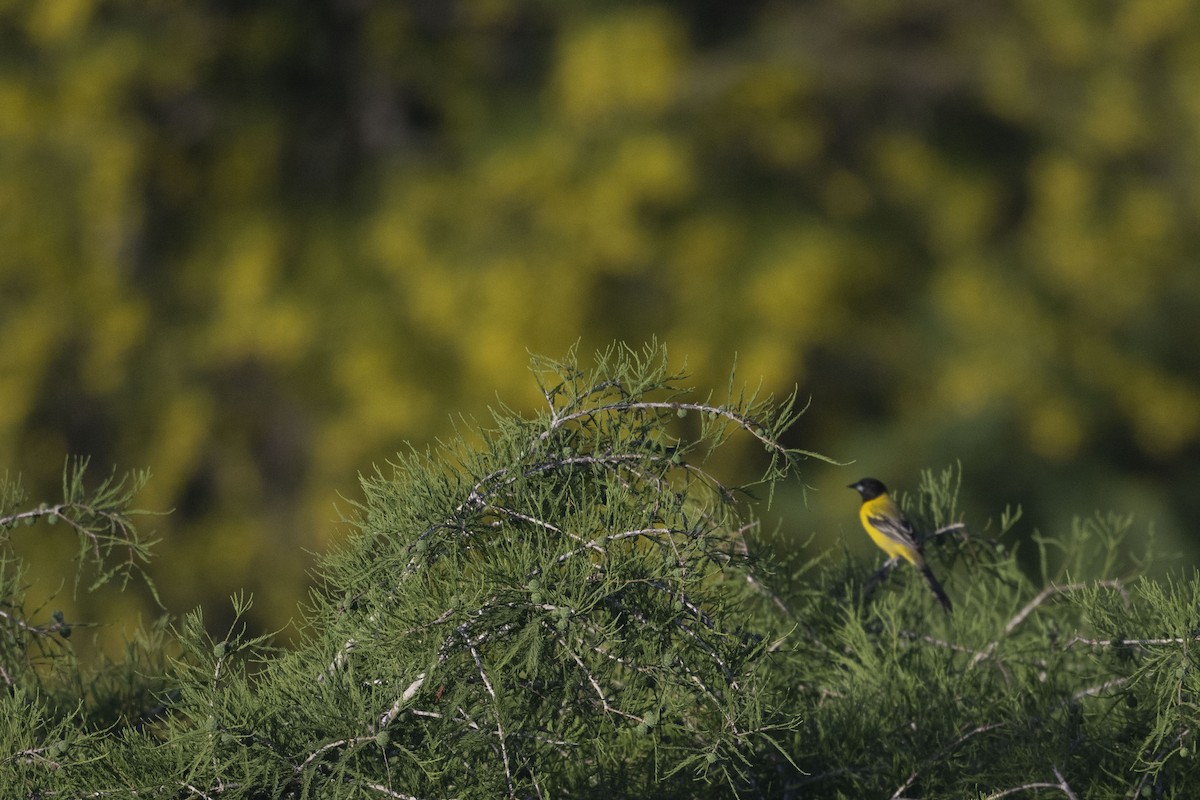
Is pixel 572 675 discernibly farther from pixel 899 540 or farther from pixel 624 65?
pixel 624 65

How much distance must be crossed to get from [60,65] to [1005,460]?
4574 millimetres

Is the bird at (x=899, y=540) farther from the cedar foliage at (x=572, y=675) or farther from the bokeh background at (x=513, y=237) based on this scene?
the bokeh background at (x=513, y=237)

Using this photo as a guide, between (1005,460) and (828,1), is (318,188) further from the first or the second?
(1005,460)

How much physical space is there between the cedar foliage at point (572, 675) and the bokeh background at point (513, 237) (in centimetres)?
405

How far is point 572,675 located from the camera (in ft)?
3.38

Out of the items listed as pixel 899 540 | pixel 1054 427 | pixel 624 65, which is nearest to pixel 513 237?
pixel 624 65

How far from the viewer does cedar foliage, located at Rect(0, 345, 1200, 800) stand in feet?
3.31

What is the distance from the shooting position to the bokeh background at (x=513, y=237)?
6.00 m

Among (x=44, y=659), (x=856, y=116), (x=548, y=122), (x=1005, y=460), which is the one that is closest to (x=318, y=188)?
(x=548, y=122)

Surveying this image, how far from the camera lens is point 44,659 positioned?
1.45 m

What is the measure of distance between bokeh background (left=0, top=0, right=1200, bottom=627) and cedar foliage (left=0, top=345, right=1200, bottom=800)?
13.3 feet

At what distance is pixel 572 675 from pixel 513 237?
201 inches

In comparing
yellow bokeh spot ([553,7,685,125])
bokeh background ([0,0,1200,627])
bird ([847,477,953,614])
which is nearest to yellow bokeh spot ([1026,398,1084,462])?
bokeh background ([0,0,1200,627])

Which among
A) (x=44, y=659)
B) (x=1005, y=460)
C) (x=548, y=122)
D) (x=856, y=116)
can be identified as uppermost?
(x=44, y=659)
